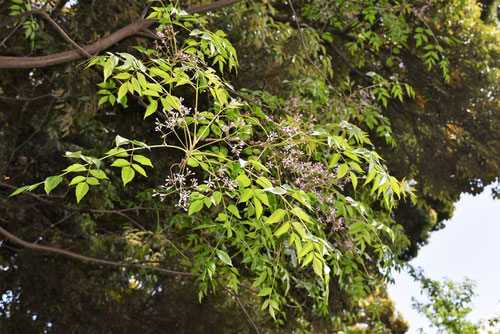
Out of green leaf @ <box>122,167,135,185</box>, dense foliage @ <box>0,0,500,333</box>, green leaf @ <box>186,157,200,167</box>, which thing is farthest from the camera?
dense foliage @ <box>0,0,500,333</box>

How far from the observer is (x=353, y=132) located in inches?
98.7

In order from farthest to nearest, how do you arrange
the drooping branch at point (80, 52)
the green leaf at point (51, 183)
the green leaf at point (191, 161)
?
the drooping branch at point (80, 52) → the green leaf at point (191, 161) → the green leaf at point (51, 183)

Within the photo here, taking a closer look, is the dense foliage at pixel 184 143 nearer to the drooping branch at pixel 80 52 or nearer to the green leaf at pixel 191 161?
the drooping branch at pixel 80 52

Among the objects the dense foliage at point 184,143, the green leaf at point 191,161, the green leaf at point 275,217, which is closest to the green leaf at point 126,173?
the green leaf at point 191,161

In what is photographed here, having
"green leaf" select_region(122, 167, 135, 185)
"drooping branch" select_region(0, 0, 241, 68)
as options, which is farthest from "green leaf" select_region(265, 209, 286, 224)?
"drooping branch" select_region(0, 0, 241, 68)

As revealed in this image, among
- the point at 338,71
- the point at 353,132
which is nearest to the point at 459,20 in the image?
the point at 338,71

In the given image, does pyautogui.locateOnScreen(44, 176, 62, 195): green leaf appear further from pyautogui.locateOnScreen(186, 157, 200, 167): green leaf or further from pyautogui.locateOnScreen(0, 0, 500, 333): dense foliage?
pyautogui.locateOnScreen(0, 0, 500, 333): dense foliage

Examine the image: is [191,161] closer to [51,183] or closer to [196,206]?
[196,206]

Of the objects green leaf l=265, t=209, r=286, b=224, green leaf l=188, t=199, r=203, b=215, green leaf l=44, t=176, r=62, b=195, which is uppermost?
green leaf l=265, t=209, r=286, b=224

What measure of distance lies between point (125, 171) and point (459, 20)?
652 cm

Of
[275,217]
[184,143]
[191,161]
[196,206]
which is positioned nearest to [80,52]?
[184,143]

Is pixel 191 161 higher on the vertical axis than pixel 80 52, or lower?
lower

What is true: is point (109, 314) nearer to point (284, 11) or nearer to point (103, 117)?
point (103, 117)

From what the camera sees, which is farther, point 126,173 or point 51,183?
point 126,173
